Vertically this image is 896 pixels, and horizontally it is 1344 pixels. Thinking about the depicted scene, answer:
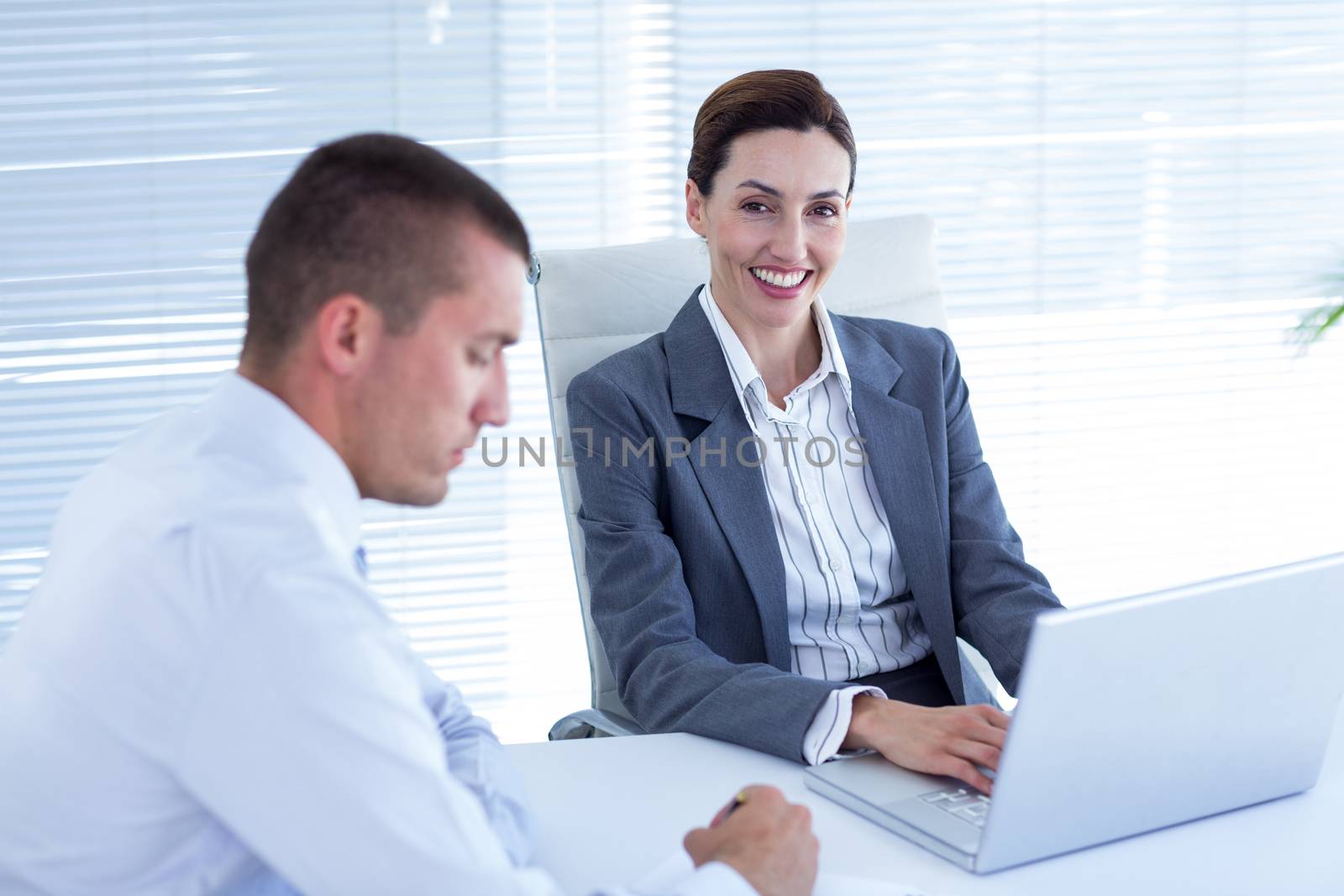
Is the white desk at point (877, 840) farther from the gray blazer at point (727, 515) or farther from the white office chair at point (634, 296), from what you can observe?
the white office chair at point (634, 296)

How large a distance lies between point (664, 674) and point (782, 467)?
1.37ft

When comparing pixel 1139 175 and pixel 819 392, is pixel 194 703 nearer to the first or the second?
pixel 819 392

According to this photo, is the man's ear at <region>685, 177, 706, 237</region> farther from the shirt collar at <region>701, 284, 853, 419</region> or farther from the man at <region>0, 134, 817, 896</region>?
the man at <region>0, 134, 817, 896</region>

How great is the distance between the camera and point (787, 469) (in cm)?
169

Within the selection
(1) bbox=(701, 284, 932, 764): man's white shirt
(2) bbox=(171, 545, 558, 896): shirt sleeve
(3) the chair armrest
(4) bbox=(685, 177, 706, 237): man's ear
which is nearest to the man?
(2) bbox=(171, 545, 558, 896): shirt sleeve

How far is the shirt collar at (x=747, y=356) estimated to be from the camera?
170 centimetres

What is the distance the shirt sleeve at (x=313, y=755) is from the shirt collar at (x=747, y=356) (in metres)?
1.03

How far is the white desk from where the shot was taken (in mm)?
926

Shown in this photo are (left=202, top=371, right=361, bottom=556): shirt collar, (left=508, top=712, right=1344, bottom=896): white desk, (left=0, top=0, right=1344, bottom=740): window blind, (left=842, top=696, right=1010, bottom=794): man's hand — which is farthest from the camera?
(left=0, top=0, right=1344, bottom=740): window blind

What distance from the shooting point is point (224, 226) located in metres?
2.63

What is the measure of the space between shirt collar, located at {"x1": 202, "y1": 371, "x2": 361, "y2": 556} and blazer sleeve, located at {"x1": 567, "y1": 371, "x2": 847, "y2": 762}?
53 centimetres

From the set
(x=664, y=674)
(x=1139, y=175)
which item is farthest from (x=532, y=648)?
(x=1139, y=175)

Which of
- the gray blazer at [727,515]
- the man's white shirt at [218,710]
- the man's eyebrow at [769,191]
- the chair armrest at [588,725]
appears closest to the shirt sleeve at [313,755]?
the man's white shirt at [218,710]

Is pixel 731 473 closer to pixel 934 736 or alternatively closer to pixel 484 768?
pixel 934 736
